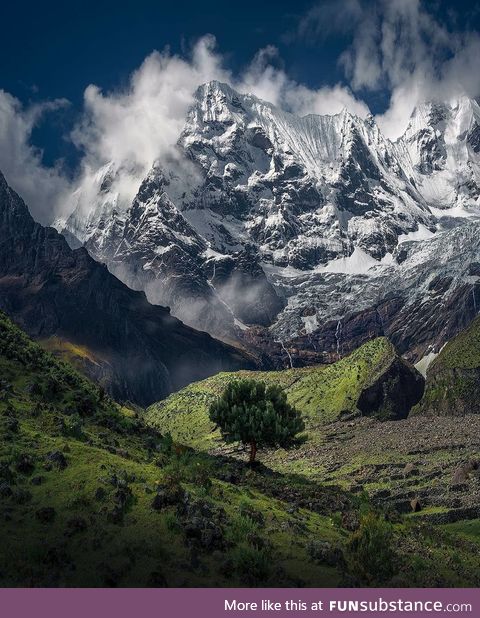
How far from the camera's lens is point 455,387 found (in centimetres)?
15400

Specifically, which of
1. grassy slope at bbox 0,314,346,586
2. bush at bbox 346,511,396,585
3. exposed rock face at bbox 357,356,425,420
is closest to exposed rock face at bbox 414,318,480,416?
exposed rock face at bbox 357,356,425,420

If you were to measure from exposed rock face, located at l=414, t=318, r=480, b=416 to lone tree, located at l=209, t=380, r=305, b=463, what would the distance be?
81053 mm

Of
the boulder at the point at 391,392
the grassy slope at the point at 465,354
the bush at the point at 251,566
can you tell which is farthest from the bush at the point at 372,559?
the grassy slope at the point at 465,354

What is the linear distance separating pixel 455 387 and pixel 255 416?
312ft

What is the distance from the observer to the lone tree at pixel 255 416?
70.9m

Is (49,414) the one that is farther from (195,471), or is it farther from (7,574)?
(7,574)

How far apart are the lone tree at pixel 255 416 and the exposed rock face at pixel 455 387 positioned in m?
81.1

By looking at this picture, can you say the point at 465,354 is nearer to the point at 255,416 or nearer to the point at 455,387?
the point at 455,387

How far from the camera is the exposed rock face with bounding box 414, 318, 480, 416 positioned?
14762 cm

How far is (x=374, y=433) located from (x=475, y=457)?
139 ft

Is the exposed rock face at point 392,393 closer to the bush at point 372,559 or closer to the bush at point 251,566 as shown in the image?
the bush at point 372,559

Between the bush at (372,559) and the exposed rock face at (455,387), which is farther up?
the exposed rock face at (455,387)

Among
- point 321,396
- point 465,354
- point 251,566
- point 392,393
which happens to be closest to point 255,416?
point 251,566

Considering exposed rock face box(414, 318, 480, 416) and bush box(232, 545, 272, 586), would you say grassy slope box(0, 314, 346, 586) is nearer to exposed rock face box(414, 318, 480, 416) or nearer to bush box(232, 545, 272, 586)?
bush box(232, 545, 272, 586)
